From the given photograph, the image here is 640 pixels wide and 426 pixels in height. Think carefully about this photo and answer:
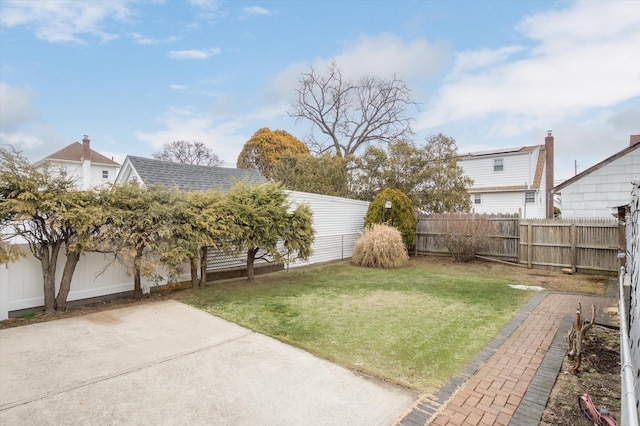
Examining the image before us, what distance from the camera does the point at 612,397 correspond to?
3.04 metres

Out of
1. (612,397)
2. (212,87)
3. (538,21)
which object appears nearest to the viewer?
(612,397)

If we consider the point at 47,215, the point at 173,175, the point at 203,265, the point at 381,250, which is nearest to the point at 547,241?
the point at 381,250

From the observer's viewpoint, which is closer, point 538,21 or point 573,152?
point 538,21

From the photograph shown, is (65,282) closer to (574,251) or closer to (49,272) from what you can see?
(49,272)

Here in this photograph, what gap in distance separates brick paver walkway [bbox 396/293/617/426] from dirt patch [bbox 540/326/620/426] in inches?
3.3

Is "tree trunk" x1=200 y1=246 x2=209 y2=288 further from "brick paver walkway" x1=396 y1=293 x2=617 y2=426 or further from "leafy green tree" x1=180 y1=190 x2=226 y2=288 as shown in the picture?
"brick paver walkway" x1=396 y1=293 x2=617 y2=426

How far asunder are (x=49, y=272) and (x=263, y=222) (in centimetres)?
416

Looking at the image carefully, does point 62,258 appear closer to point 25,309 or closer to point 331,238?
point 25,309

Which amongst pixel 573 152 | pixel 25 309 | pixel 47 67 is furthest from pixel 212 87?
pixel 573 152

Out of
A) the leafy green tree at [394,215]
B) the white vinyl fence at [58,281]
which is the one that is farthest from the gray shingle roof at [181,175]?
the leafy green tree at [394,215]

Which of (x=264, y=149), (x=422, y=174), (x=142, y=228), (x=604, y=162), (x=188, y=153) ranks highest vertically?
(x=188, y=153)

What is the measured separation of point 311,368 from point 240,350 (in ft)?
3.46

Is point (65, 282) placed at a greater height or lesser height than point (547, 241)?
lesser

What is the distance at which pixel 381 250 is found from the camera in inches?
431
